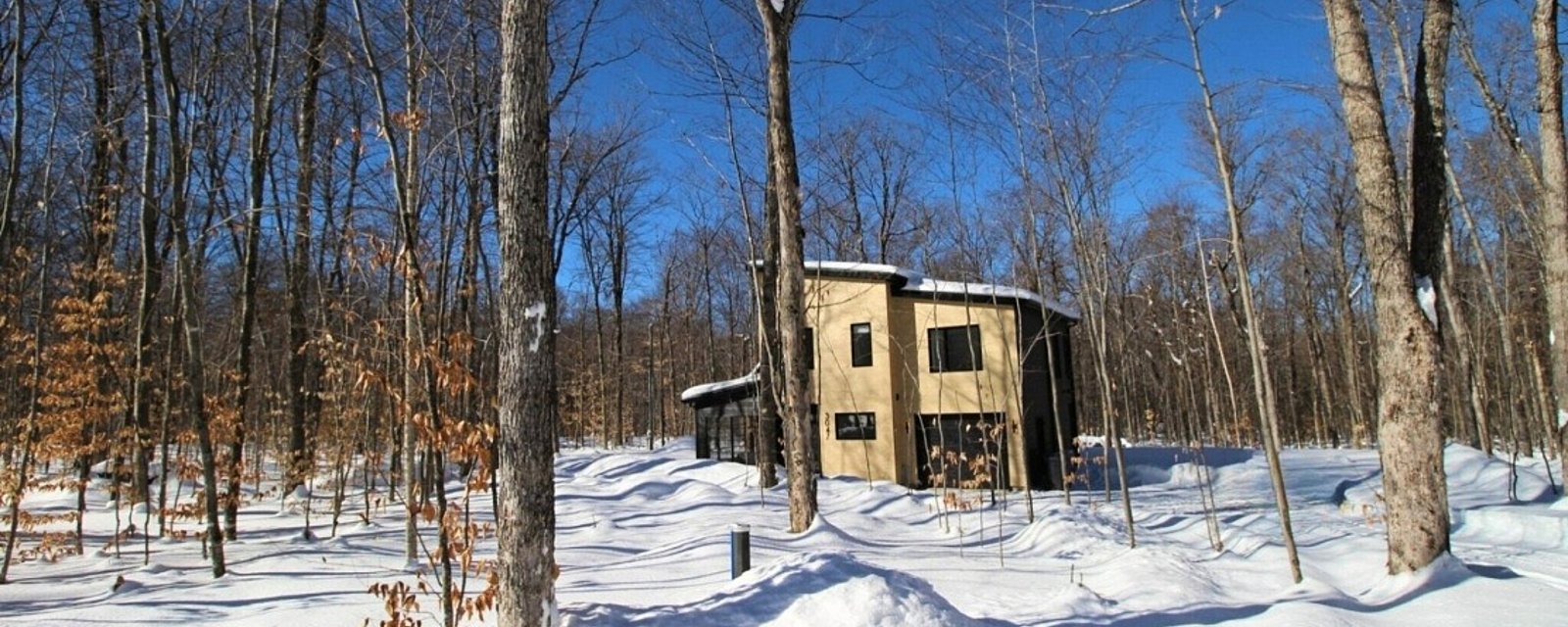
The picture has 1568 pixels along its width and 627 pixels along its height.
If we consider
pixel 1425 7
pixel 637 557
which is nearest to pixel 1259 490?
pixel 1425 7

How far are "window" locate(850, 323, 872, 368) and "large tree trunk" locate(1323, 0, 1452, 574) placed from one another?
43.6ft

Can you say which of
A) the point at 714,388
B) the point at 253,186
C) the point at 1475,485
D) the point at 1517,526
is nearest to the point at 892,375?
the point at 714,388

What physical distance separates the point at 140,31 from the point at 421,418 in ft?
22.5

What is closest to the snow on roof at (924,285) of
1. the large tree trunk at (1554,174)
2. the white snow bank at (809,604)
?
the large tree trunk at (1554,174)

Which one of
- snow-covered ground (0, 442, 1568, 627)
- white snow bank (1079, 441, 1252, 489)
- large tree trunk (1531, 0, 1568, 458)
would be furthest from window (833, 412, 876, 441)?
large tree trunk (1531, 0, 1568, 458)

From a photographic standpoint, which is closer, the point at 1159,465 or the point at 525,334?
the point at 525,334

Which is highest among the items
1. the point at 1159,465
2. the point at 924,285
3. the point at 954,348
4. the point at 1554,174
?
the point at 924,285

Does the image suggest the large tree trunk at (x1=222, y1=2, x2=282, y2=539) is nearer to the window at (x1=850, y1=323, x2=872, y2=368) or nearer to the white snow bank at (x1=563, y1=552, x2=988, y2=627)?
the white snow bank at (x1=563, y1=552, x2=988, y2=627)

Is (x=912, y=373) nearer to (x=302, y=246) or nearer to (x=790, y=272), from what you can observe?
(x=790, y=272)

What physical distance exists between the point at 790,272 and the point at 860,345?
416 inches

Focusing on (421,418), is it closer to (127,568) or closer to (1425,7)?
(127,568)

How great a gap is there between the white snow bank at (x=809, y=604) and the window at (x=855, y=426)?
44.6 ft

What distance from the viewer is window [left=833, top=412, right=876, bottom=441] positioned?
18.6 metres

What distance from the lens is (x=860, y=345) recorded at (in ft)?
62.9
